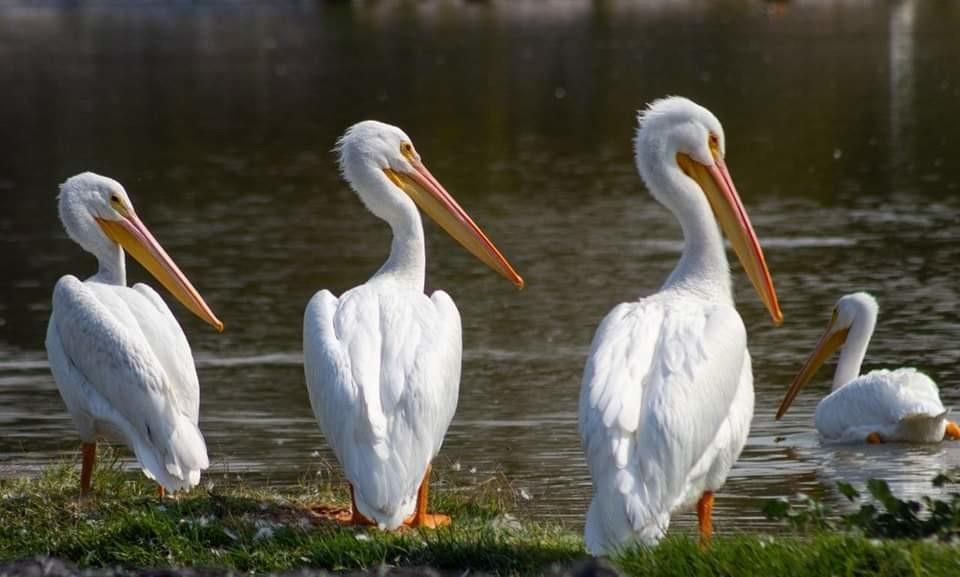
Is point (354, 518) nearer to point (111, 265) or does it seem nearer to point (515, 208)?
point (111, 265)

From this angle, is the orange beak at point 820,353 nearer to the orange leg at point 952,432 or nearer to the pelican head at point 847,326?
the pelican head at point 847,326

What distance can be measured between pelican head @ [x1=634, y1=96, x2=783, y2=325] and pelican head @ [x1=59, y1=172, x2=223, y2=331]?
200 cm

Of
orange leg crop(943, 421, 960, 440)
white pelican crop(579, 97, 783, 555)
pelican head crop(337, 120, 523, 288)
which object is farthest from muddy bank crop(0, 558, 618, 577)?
orange leg crop(943, 421, 960, 440)

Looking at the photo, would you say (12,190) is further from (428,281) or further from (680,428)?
(680,428)

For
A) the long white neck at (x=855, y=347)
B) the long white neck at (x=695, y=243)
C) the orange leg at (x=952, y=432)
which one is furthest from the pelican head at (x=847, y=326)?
the long white neck at (x=695, y=243)

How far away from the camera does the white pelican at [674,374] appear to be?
5.75 m

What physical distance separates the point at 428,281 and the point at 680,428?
27.7 ft

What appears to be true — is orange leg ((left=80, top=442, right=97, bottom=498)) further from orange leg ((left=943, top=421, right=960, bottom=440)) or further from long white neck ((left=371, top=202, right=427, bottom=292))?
orange leg ((left=943, top=421, right=960, bottom=440))

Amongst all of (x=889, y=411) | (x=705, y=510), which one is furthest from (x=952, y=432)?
(x=705, y=510)

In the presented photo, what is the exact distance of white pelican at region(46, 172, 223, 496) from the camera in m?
6.95

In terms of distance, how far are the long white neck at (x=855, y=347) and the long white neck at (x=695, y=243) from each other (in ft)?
10.6

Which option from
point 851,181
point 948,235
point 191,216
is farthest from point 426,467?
point 851,181

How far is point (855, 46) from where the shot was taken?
42906mm

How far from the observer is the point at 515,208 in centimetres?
1894
